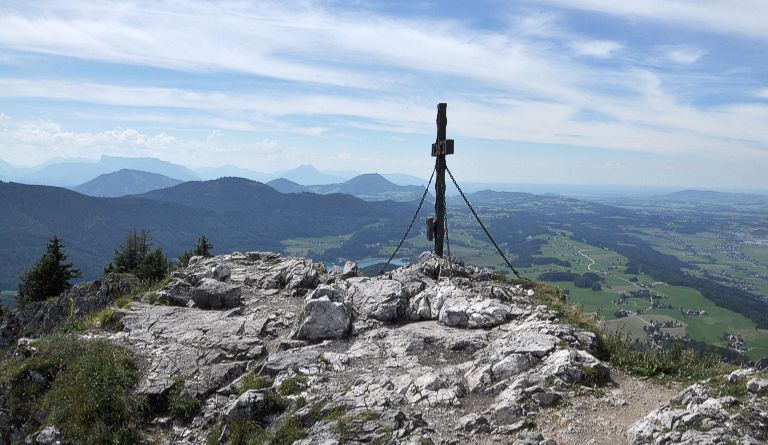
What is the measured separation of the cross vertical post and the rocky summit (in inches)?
54.5

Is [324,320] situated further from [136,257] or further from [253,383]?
[136,257]

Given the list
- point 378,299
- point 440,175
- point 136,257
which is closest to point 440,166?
point 440,175

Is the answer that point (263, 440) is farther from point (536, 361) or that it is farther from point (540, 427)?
point (536, 361)

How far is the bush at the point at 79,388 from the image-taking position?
430 inches

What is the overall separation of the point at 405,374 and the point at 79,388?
8.87 metres

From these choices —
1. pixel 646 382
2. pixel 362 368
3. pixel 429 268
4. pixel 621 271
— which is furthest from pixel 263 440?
pixel 621 271

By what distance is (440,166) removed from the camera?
1878 centimetres

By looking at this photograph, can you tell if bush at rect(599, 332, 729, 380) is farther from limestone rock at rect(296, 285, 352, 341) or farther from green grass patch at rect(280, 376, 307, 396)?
green grass patch at rect(280, 376, 307, 396)

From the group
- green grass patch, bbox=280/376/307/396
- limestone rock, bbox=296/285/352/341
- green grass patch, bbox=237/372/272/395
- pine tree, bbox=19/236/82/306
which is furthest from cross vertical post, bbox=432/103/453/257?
pine tree, bbox=19/236/82/306

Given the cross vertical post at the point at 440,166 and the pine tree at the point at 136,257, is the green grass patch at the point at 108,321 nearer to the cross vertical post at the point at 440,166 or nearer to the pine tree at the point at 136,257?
the cross vertical post at the point at 440,166

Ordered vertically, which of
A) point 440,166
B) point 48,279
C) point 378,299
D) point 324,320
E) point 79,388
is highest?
point 440,166

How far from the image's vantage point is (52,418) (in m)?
11.4

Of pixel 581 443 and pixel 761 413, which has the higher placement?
pixel 761 413

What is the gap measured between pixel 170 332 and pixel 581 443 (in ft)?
44.9
